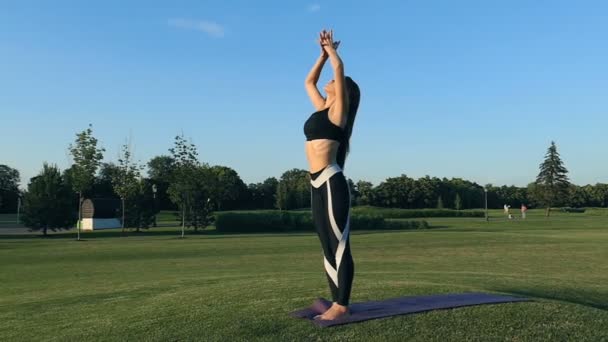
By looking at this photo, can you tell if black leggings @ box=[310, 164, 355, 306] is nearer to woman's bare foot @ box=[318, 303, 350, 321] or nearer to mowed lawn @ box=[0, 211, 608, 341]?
woman's bare foot @ box=[318, 303, 350, 321]

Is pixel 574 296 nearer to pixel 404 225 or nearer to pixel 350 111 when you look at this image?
pixel 350 111

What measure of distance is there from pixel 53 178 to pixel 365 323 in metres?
51.5

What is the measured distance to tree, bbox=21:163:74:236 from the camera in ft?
164

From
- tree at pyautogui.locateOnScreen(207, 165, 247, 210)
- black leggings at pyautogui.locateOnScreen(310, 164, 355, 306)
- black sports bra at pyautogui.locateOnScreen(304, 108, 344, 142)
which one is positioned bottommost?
black leggings at pyautogui.locateOnScreen(310, 164, 355, 306)

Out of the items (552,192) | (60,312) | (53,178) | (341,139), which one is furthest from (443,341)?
(552,192)

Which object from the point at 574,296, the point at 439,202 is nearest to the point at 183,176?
the point at 574,296

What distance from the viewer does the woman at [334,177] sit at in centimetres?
707

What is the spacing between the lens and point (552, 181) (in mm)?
127250

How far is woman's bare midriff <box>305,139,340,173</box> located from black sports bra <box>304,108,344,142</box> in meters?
0.07

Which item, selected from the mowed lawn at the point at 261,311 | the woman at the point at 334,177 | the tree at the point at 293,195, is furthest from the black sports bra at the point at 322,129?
the tree at the point at 293,195

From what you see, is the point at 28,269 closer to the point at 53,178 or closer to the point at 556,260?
the point at 556,260

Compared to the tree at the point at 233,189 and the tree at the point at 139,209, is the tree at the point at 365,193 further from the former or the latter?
the tree at the point at 139,209

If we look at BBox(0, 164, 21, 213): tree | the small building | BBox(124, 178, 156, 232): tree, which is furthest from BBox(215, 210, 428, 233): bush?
BBox(0, 164, 21, 213): tree

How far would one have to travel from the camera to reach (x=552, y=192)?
12581cm
